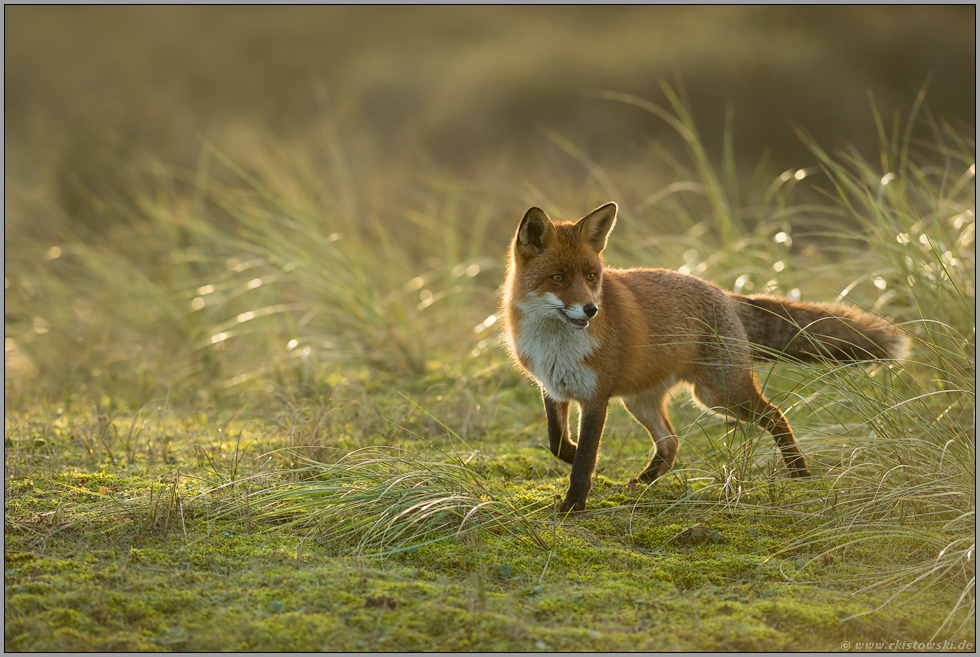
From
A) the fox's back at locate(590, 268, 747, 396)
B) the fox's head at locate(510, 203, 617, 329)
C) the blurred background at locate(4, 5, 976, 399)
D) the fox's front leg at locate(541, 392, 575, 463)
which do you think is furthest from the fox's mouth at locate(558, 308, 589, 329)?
the blurred background at locate(4, 5, 976, 399)

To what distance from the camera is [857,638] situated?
2916mm

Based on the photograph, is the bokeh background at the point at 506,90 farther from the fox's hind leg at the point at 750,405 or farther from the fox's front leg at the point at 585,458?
the fox's front leg at the point at 585,458

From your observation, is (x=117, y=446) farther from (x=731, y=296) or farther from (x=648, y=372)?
(x=731, y=296)

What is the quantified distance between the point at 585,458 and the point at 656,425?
0.97 metres

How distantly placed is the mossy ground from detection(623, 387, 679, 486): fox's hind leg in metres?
0.16

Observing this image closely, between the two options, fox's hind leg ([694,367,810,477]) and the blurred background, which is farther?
the blurred background

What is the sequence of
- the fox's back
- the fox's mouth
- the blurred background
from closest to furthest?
the fox's mouth < the fox's back < the blurred background

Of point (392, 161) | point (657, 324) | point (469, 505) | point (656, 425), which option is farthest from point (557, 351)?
point (392, 161)

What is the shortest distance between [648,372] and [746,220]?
313 inches

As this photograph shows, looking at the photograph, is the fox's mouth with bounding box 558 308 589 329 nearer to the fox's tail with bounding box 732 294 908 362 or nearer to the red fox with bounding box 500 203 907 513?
the red fox with bounding box 500 203 907 513

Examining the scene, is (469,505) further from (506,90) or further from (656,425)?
(506,90)

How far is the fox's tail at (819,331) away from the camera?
4.39 metres

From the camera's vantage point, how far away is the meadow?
294 centimetres

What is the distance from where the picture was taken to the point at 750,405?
4422 millimetres
